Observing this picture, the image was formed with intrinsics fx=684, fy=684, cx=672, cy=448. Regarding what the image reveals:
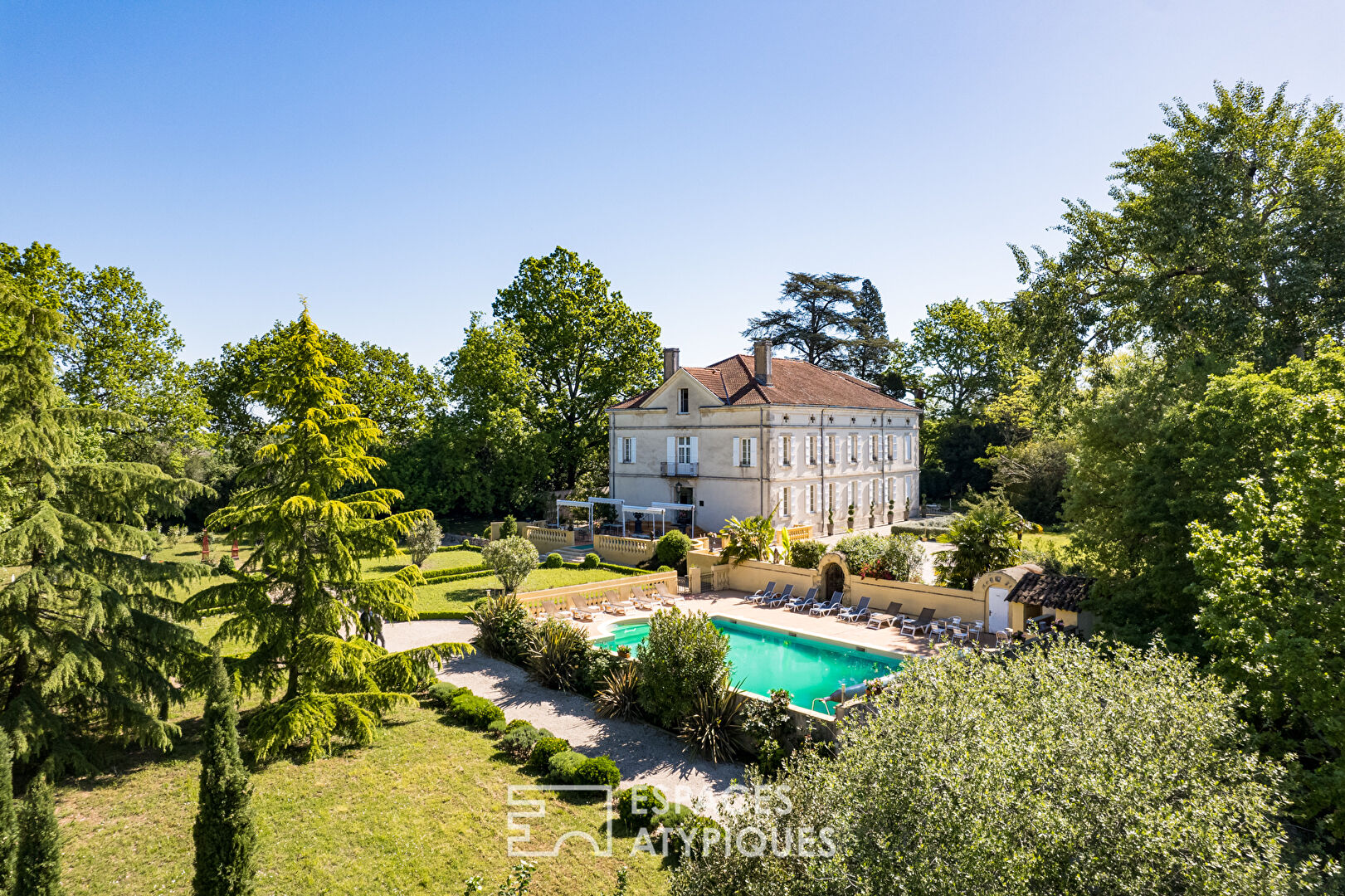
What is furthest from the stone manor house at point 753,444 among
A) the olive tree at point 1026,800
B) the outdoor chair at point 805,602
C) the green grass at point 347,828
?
the olive tree at point 1026,800

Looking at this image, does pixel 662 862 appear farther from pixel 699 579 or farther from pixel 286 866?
pixel 699 579

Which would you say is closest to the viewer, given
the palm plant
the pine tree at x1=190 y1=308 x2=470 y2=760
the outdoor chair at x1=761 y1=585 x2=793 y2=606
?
the pine tree at x1=190 y1=308 x2=470 y2=760

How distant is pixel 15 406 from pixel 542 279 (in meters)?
34.6

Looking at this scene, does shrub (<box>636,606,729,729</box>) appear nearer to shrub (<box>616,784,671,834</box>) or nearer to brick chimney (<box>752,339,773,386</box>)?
shrub (<box>616,784,671,834</box>)

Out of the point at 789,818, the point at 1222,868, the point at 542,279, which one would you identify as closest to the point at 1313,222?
the point at 1222,868

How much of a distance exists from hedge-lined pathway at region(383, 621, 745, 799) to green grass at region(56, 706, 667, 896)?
169cm

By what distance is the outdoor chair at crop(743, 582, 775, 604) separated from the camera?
25.6 m

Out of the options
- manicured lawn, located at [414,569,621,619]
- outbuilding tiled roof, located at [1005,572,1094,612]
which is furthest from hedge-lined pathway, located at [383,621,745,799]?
outbuilding tiled roof, located at [1005,572,1094,612]

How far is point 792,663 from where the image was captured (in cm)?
1984

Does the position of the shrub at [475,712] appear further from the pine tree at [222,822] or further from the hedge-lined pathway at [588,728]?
the pine tree at [222,822]

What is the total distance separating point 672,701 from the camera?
14.0 meters

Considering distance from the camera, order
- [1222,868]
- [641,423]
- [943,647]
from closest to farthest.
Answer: [1222,868], [943,647], [641,423]

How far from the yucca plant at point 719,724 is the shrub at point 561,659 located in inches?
163

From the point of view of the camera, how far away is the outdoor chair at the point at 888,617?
22.2m
